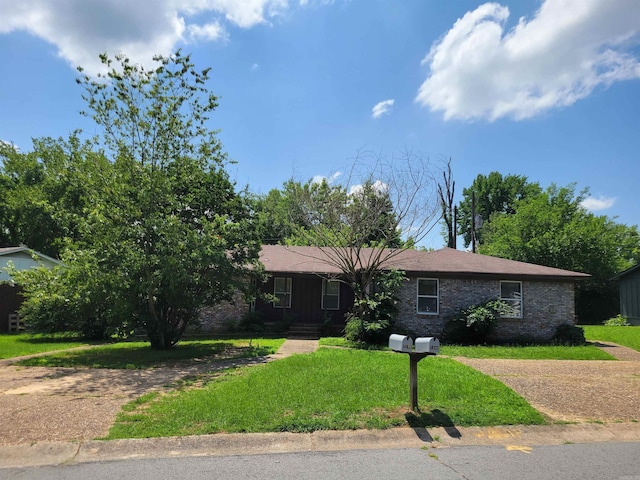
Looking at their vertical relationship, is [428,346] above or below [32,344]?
above

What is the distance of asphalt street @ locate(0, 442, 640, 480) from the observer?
4324 millimetres

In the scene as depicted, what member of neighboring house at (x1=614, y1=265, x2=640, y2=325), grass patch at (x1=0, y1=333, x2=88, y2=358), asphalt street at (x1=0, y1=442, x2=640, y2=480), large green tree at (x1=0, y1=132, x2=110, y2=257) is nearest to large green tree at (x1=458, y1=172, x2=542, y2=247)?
neighboring house at (x1=614, y1=265, x2=640, y2=325)

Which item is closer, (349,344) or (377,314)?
(349,344)

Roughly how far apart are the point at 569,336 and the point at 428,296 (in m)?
5.14

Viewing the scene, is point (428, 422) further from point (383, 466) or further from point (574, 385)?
point (574, 385)

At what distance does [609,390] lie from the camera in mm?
7891

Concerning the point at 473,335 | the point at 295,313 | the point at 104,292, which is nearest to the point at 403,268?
the point at 473,335

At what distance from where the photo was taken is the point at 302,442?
5211 mm

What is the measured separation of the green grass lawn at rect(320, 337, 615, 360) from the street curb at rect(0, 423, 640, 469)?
22.3ft

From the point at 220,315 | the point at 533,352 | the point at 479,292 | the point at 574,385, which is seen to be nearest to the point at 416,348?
the point at 574,385

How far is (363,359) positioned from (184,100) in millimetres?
8666

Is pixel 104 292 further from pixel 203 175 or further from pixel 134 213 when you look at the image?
pixel 203 175

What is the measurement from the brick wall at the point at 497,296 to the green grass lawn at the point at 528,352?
2.11 meters

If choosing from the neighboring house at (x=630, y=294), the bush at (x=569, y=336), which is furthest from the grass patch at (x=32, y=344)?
the neighboring house at (x=630, y=294)
